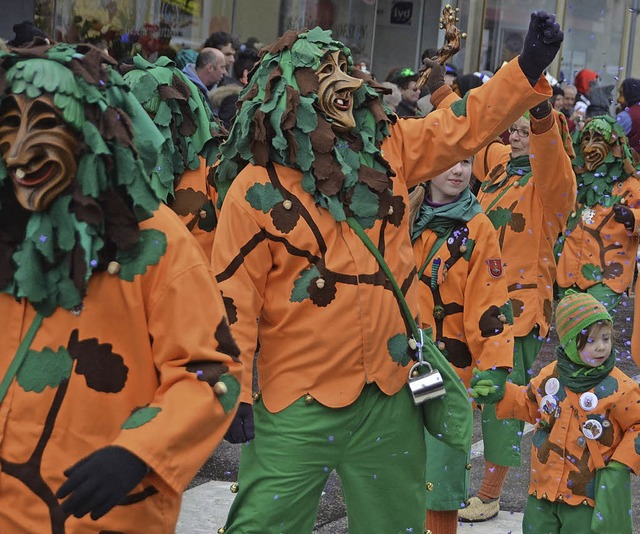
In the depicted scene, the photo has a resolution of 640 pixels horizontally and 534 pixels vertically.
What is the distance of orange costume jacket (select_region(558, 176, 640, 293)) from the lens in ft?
30.4

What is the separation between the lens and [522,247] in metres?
6.66

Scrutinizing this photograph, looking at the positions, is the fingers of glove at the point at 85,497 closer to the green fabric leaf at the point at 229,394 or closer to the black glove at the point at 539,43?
the green fabric leaf at the point at 229,394

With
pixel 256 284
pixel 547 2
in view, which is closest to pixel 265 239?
pixel 256 284

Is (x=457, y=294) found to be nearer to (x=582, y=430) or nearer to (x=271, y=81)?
(x=582, y=430)

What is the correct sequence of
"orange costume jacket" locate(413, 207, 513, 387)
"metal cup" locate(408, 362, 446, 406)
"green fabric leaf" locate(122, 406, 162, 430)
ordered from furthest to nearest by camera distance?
"orange costume jacket" locate(413, 207, 513, 387) → "metal cup" locate(408, 362, 446, 406) → "green fabric leaf" locate(122, 406, 162, 430)

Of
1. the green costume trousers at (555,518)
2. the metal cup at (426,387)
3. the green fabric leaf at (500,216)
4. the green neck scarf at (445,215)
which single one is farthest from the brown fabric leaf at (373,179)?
the green fabric leaf at (500,216)

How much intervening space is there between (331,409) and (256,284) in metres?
0.48

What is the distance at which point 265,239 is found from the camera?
4.32 meters

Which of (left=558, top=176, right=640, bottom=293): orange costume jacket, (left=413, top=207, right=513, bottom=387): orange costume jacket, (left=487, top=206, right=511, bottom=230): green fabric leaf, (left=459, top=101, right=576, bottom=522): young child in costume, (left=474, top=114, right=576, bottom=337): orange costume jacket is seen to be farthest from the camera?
(left=558, top=176, right=640, bottom=293): orange costume jacket

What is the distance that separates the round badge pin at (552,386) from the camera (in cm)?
516

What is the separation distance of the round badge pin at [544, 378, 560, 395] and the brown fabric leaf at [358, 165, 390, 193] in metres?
1.27

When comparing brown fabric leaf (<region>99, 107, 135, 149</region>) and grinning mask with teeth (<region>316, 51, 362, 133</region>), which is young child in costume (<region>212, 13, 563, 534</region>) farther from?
brown fabric leaf (<region>99, 107, 135, 149</region>)

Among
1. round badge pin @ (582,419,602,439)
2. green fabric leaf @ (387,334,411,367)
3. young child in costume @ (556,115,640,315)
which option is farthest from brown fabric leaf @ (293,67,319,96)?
young child in costume @ (556,115,640,315)

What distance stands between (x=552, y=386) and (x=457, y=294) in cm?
56
